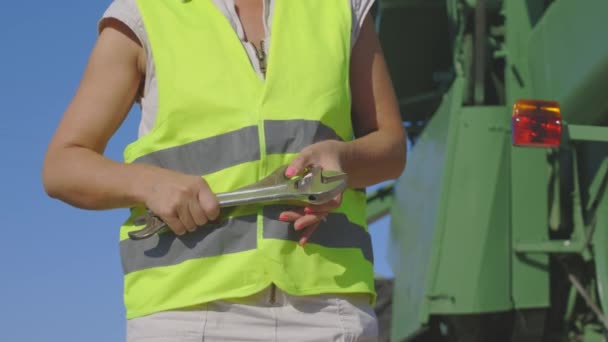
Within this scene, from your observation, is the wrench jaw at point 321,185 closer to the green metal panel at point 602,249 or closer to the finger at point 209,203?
the finger at point 209,203

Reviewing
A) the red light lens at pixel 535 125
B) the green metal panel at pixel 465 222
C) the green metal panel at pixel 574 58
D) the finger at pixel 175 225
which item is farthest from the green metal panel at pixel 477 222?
the finger at pixel 175 225

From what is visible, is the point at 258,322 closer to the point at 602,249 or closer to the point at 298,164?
the point at 298,164

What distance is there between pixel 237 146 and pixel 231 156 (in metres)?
0.02

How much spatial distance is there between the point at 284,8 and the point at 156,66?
0.21 metres

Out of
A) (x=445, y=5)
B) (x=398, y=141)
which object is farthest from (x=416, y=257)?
(x=398, y=141)

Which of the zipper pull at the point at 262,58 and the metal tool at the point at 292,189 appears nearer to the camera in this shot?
the metal tool at the point at 292,189

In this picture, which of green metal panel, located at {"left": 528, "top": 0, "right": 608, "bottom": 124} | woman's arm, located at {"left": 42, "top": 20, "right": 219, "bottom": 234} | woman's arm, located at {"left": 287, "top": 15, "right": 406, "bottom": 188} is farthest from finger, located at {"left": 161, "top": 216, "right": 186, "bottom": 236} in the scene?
green metal panel, located at {"left": 528, "top": 0, "right": 608, "bottom": 124}

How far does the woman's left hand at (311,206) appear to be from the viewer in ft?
4.67

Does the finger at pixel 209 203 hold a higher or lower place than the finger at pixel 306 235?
higher

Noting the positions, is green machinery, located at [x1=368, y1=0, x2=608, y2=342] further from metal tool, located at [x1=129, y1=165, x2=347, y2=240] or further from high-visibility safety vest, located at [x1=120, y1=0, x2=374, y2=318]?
metal tool, located at [x1=129, y1=165, x2=347, y2=240]

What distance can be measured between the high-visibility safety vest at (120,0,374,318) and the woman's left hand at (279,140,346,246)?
20 millimetres

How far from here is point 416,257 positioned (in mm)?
4496

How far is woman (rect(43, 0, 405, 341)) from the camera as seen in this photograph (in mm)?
1428

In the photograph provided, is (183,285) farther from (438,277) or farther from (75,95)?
(438,277)
